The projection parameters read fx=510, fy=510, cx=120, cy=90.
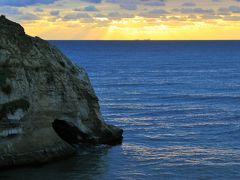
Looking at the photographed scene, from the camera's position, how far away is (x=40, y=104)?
48.6 meters

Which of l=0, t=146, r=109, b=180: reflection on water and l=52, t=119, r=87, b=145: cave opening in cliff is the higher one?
l=52, t=119, r=87, b=145: cave opening in cliff

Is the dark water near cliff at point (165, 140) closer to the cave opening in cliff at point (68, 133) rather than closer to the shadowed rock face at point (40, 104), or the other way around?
the shadowed rock face at point (40, 104)

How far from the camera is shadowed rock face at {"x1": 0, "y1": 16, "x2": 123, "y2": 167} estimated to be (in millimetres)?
46156

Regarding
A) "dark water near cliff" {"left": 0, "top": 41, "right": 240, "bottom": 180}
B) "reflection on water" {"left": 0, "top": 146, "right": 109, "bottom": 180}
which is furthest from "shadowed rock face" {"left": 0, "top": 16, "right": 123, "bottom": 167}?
"dark water near cliff" {"left": 0, "top": 41, "right": 240, "bottom": 180}

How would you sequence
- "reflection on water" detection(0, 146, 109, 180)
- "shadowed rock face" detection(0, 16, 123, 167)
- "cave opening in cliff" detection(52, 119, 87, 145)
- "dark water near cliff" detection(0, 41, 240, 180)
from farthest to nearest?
"cave opening in cliff" detection(52, 119, 87, 145)
"shadowed rock face" detection(0, 16, 123, 167)
"dark water near cliff" detection(0, 41, 240, 180)
"reflection on water" detection(0, 146, 109, 180)

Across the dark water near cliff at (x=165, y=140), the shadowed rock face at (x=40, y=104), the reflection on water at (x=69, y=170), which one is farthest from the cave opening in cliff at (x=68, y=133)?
the reflection on water at (x=69, y=170)

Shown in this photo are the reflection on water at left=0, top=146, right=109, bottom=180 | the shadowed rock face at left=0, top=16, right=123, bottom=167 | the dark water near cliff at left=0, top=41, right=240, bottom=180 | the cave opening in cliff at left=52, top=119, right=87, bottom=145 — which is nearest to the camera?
the reflection on water at left=0, top=146, right=109, bottom=180

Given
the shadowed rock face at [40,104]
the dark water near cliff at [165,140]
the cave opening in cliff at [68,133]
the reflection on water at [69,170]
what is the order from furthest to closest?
the cave opening in cliff at [68,133]
the shadowed rock face at [40,104]
the dark water near cliff at [165,140]
the reflection on water at [69,170]

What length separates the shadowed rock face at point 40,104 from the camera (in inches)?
1817

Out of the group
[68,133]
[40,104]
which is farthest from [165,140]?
[40,104]

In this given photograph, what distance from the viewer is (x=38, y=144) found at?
1868 inches

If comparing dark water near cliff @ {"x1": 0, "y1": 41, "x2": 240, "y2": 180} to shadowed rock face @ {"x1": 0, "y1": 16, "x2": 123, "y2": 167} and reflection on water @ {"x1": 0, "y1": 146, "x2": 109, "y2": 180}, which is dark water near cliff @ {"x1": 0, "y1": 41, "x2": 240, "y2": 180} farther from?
shadowed rock face @ {"x1": 0, "y1": 16, "x2": 123, "y2": 167}

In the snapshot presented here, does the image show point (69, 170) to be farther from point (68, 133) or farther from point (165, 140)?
point (165, 140)

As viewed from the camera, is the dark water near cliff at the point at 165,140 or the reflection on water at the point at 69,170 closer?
the reflection on water at the point at 69,170
